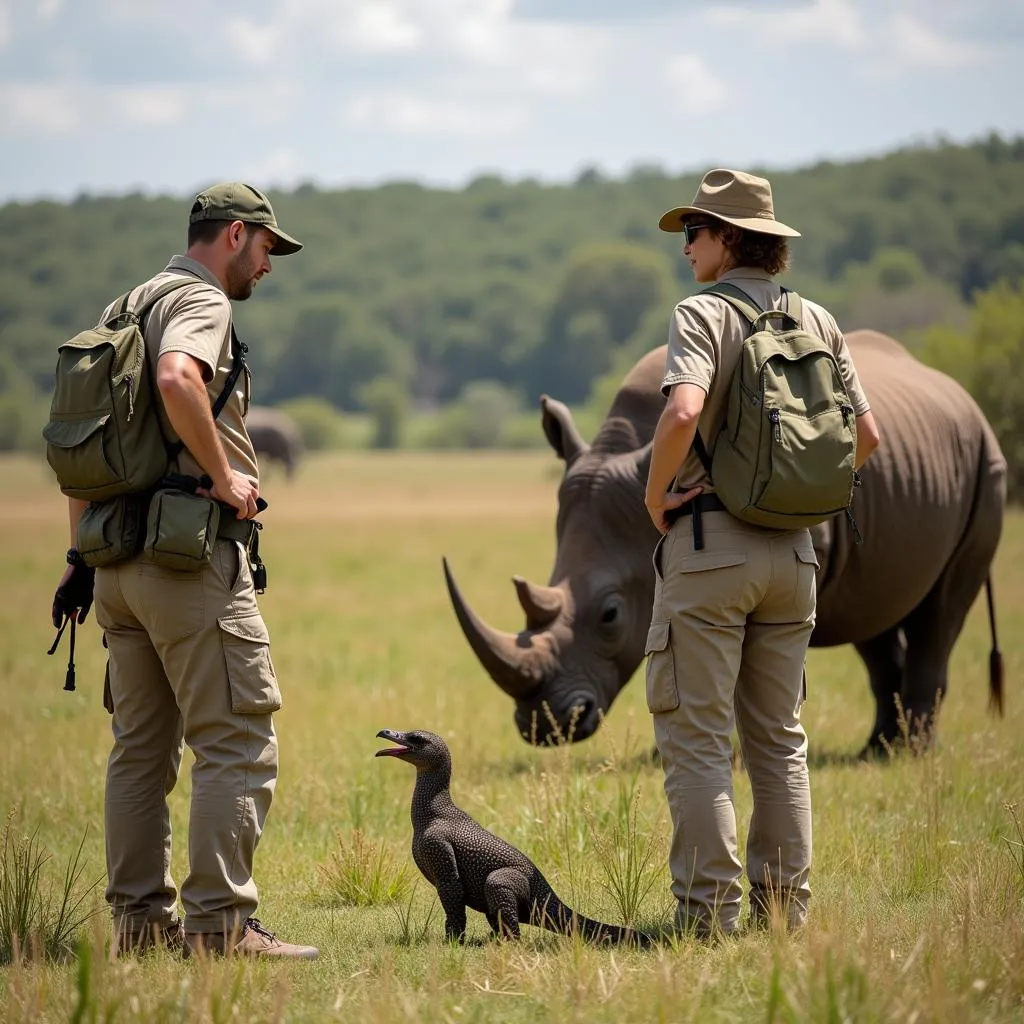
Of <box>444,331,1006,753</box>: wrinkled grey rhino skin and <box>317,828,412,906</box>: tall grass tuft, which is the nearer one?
<box>317,828,412,906</box>: tall grass tuft

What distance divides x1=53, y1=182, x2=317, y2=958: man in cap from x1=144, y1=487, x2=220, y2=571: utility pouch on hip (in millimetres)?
97

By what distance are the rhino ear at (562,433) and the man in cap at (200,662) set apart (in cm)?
370

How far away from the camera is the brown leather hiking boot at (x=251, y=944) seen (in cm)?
506

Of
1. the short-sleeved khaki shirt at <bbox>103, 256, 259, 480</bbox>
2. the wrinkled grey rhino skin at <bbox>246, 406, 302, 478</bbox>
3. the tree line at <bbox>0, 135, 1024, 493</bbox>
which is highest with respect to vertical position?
the tree line at <bbox>0, 135, 1024, 493</bbox>

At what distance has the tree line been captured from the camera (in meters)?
108

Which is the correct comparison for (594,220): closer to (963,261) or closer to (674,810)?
(963,261)

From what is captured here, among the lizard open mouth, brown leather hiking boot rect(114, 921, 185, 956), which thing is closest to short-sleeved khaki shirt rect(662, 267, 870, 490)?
the lizard open mouth

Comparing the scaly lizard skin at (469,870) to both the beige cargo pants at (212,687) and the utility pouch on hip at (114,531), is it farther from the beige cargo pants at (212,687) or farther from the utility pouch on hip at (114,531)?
the utility pouch on hip at (114,531)

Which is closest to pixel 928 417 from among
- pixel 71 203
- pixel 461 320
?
pixel 461 320

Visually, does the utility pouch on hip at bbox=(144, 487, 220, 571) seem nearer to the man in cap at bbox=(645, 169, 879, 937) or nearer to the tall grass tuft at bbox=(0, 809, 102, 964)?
the tall grass tuft at bbox=(0, 809, 102, 964)

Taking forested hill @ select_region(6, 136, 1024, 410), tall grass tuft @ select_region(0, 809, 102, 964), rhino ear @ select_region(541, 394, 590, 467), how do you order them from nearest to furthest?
tall grass tuft @ select_region(0, 809, 102, 964)
rhino ear @ select_region(541, 394, 590, 467)
forested hill @ select_region(6, 136, 1024, 410)

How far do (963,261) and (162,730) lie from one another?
109m

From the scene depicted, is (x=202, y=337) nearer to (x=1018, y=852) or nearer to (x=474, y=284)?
(x=1018, y=852)

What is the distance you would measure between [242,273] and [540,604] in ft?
10.9
